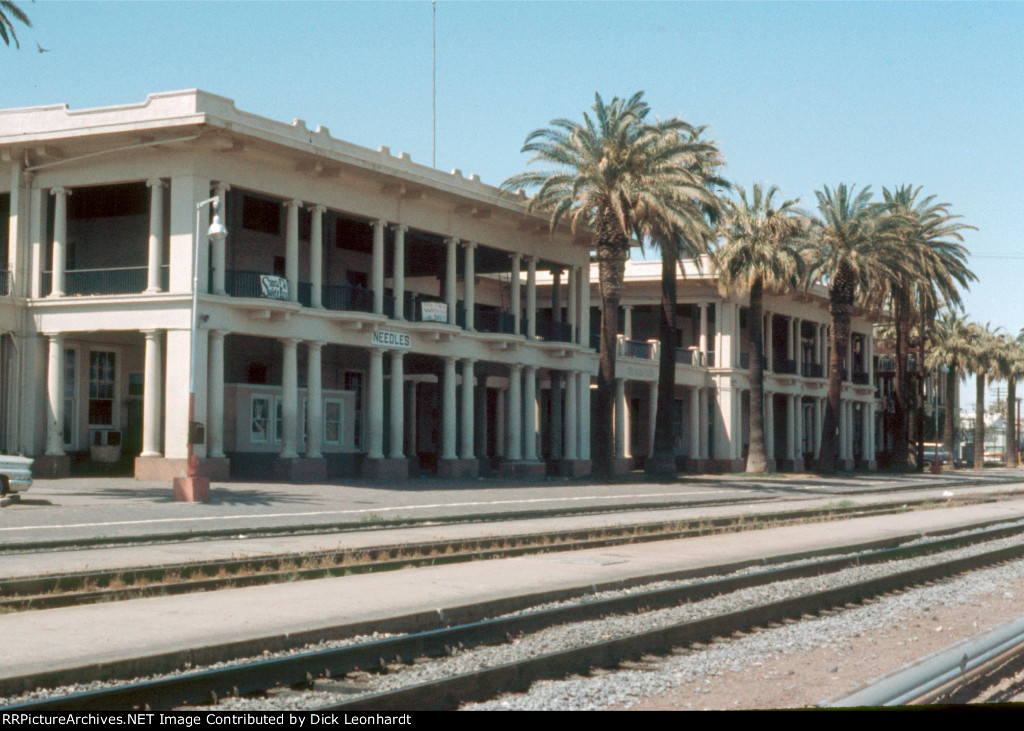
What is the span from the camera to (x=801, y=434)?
229 feet

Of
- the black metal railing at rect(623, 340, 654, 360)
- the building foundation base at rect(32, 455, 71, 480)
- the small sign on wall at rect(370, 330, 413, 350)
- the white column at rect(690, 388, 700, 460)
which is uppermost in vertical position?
the black metal railing at rect(623, 340, 654, 360)

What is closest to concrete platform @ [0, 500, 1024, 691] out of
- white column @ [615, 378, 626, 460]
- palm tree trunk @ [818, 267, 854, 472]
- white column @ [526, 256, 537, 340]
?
white column @ [526, 256, 537, 340]

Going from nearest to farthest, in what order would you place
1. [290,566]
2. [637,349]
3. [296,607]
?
[296,607] → [290,566] → [637,349]

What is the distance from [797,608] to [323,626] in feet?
16.0

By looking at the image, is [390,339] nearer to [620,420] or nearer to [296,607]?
[620,420]

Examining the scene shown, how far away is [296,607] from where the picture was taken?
10914 mm

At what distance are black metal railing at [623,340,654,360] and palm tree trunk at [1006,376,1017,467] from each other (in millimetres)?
45276

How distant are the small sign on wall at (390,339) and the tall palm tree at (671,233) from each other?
9.59m

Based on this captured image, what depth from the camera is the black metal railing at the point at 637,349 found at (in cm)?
5300

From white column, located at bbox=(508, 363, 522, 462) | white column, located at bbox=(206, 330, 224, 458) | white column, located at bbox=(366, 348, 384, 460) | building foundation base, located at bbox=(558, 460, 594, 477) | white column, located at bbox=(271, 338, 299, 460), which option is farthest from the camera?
building foundation base, located at bbox=(558, 460, 594, 477)

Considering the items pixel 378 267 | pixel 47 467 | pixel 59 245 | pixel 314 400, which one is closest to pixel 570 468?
pixel 378 267

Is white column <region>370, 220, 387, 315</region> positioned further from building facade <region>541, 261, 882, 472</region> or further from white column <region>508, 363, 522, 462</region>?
building facade <region>541, 261, 882, 472</region>

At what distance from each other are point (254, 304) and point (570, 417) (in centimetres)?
1866

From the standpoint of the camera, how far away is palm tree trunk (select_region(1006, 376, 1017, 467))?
89.6 m
